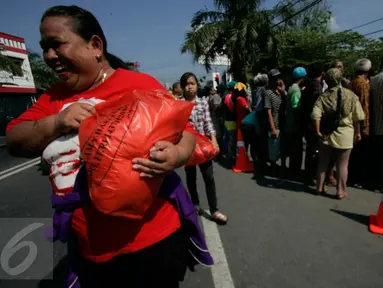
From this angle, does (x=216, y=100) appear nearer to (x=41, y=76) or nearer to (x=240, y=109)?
(x=240, y=109)

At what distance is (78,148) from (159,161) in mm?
349

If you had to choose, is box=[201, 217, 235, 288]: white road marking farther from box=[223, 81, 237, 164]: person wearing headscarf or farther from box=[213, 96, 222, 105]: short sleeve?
box=[213, 96, 222, 105]: short sleeve

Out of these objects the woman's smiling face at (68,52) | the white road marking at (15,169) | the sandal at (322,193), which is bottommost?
the white road marking at (15,169)

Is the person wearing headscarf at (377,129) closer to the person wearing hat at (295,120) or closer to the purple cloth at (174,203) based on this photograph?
the person wearing hat at (295,120)

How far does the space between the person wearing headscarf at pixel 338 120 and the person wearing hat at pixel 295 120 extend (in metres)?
0.88

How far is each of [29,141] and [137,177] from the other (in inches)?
19.2

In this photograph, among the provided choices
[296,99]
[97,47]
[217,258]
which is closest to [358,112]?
[296,99]

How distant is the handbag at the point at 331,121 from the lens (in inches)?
152

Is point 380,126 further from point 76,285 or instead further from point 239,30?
point 239,30

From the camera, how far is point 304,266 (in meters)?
2.54

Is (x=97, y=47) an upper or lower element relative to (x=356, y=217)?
upper

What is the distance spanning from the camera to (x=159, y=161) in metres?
0.99

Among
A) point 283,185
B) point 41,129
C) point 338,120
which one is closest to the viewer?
point 41,129

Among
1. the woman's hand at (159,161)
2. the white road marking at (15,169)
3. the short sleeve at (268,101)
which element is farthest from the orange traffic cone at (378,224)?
the white road marking at (15,169)
